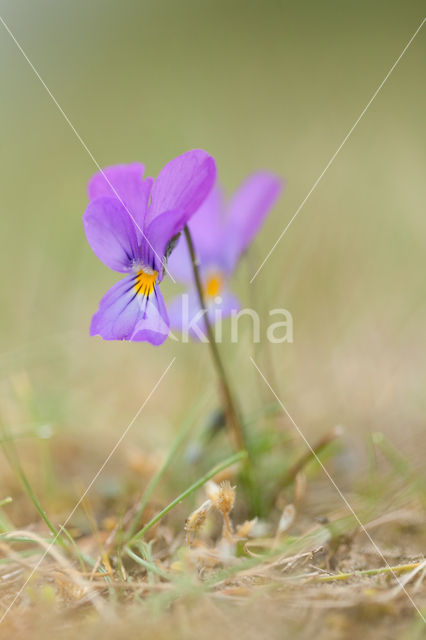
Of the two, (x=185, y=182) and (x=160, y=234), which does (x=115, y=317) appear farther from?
(x=185, y=182)

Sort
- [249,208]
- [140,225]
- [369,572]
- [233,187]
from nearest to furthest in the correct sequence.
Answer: [369,572] < [140,225] < [249,208] < [233,187]

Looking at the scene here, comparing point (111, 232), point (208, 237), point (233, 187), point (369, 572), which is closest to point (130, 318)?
point (111, 232)

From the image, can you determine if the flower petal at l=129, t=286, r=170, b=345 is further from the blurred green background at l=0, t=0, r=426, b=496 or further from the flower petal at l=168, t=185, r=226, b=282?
the flower petal at l=168, t=185, r=226, b=282

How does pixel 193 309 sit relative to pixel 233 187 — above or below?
below

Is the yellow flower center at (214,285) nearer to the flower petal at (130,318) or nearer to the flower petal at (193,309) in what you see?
the flower petal at (193,309)

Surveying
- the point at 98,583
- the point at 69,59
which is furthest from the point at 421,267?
the point at 69,59

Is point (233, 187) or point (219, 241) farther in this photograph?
point (233, 187)

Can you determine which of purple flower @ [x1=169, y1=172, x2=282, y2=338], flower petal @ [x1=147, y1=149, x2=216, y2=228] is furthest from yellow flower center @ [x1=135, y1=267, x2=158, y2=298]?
purple flower @ [x1=169, y1=172, x2=282, y2=338]
